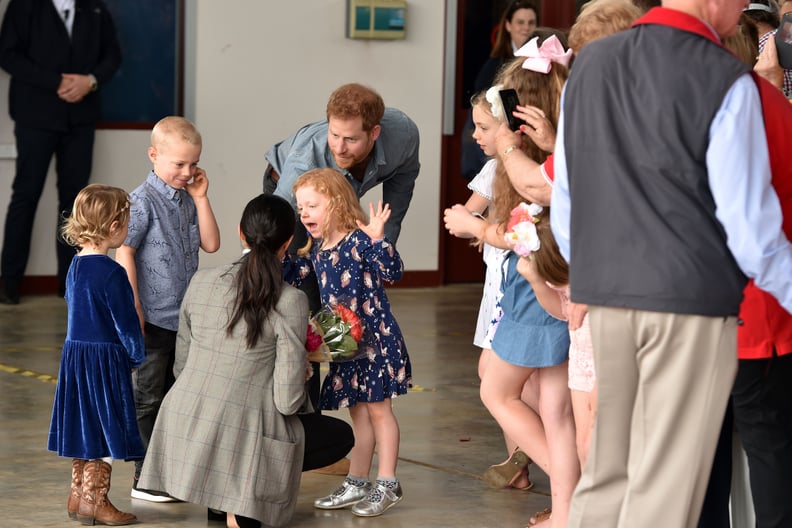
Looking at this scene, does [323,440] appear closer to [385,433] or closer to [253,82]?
[385,433]

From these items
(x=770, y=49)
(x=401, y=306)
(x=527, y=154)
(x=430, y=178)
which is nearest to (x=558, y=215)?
(x=527, y=154)

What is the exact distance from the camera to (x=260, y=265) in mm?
4004

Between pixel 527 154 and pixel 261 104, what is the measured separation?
17.0ft

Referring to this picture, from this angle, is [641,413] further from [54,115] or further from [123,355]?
[54,115]

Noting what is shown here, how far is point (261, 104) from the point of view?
878 centimetres

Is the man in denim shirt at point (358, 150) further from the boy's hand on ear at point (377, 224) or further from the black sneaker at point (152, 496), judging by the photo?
the black sneaker at point (152, 496)

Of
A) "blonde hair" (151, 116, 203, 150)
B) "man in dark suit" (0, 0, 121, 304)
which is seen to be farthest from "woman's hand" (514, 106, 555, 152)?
"man in dark suit" (0, 0, 121, 304)

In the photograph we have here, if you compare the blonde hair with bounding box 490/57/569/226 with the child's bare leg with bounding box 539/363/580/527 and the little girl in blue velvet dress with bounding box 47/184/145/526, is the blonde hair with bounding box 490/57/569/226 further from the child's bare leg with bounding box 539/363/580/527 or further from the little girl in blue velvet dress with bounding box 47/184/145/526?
the little girl in blue velvet dress with bounding box 47/184/145/526

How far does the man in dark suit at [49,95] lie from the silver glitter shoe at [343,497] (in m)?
4.36

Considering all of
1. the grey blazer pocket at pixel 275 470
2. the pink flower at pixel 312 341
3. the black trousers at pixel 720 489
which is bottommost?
the grey blazer pocket at pixel 275 470

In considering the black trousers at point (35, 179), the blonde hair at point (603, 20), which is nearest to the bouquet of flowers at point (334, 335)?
the blonde hair at point (603, 20)

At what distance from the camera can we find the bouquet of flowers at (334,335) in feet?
13.6

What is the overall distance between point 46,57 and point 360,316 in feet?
14.6

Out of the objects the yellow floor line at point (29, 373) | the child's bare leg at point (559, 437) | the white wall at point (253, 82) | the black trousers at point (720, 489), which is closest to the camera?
the black trousers at point (720, 489)
